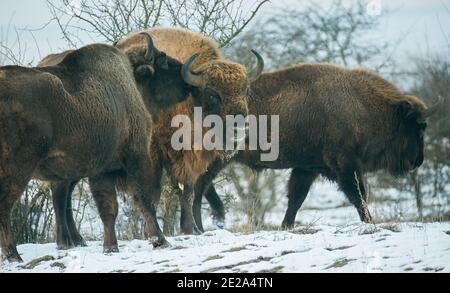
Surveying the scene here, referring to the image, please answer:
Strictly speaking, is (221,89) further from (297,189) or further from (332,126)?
(297,189)

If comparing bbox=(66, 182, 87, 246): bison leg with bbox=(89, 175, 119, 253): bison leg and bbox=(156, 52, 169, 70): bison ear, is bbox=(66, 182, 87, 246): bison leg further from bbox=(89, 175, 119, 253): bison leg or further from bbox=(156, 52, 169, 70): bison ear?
bbox=(156, 52, 169, 70): bison ear

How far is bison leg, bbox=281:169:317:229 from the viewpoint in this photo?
12.2m

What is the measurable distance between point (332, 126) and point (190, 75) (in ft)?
8.41

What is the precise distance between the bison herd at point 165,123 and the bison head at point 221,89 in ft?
0.04

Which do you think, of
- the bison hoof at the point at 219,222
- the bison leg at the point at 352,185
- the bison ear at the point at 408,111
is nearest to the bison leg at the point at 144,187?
the bison hoof at the point at 219,222

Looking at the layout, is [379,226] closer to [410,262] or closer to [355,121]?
[410,262]

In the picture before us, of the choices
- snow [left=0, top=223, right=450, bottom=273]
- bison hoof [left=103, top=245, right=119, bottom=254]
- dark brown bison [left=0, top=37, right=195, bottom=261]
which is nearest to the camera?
snow [left=0, top=223, right=450, bottom=273]

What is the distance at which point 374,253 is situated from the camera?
691cm

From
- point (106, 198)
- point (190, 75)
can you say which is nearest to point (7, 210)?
point (106, 198)

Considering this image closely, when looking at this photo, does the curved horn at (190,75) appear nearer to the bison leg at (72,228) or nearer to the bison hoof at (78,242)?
the bison leg at (72,228)

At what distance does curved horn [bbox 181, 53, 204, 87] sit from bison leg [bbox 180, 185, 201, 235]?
1.36 metres

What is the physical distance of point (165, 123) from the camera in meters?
10.6

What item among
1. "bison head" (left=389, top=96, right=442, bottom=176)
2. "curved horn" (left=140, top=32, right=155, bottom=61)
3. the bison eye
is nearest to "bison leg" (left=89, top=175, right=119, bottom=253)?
"curved horn" (left=140, top=32, right=155, bottom=61)
